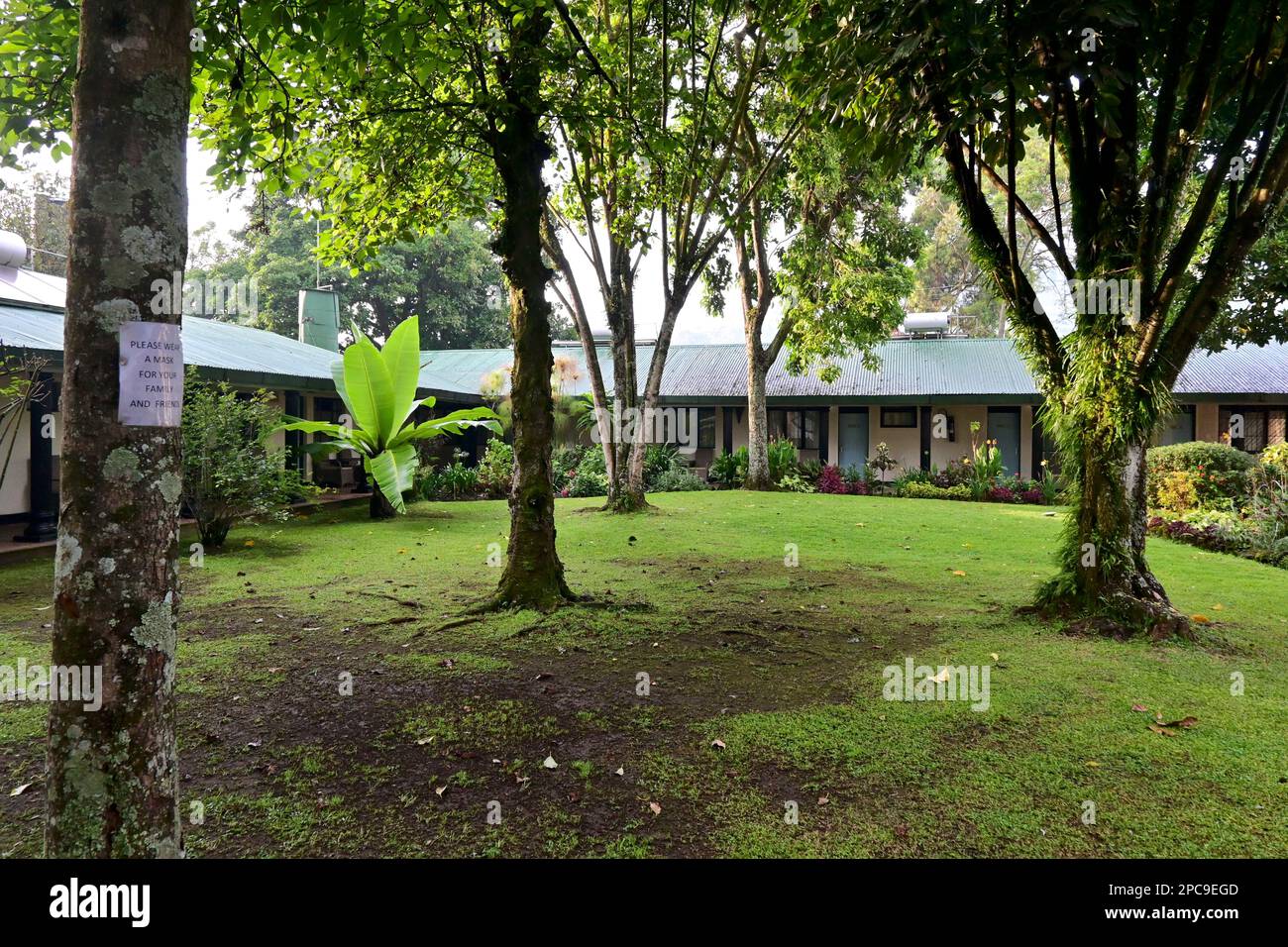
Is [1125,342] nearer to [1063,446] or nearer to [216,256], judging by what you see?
[1063,446]

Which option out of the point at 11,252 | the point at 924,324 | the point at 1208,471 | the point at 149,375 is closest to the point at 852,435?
the point at 924,324

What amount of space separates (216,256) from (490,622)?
129 ft

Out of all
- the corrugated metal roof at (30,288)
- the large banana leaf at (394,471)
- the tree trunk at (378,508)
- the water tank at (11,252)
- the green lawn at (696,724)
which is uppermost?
the water tank at (11,252)

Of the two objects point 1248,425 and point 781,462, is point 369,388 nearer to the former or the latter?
point 781,462

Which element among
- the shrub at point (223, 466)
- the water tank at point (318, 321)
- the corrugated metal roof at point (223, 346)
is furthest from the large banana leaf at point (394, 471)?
the water tank at point (318, 321)

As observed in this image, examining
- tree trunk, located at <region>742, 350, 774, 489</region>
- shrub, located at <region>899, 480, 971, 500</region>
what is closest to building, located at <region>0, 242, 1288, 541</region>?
tree trunk, located at <region>742, 350, 774, 489</region>

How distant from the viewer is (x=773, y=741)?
4133 millimetres

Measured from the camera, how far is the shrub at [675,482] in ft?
66.9

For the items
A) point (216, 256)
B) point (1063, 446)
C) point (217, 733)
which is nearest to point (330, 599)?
point (217, 733)

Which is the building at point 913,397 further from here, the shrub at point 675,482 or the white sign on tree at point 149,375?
the white sign on tree at point 149,375

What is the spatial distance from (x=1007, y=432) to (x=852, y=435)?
15.4ft

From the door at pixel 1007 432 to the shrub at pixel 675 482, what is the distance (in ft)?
32.6

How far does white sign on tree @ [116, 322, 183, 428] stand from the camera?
2273mm

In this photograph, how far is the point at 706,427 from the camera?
2581cm
